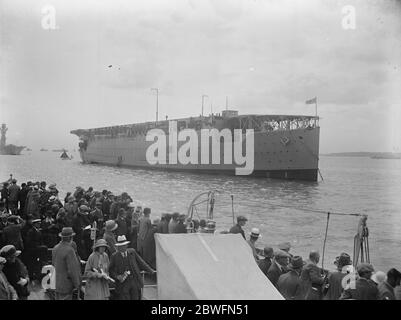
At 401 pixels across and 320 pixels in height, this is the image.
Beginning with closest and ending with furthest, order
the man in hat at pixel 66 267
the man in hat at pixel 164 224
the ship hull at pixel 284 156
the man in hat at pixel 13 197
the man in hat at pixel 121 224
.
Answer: the man in hat at pixel 66 267 → the man in hat at pixel 164 224 → the man in hat at pixel 121 224 → the man in hat at pixel 13 197 → the ship hull at pixel 284 156

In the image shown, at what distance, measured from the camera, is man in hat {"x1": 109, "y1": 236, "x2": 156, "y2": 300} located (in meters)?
4.51

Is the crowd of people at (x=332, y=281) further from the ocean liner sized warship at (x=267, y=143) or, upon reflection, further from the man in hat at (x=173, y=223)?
the ocean liner sized warship at (x=267, y=143)

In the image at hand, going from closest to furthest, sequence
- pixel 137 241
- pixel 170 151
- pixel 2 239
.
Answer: pixel 2 239, pixel 137 241, pixel 170 151

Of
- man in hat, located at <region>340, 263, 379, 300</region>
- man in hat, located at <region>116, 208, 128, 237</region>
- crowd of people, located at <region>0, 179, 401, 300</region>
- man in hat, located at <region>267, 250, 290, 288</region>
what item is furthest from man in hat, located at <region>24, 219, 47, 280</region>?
man in hat, located at <region>340, 263, 379, 300</region>

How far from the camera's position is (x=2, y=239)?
550 centimetres

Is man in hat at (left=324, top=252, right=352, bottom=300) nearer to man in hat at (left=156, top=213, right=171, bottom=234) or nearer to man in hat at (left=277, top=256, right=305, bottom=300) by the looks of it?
man in hat at (left=277, top=256, right=305, bottom=300)

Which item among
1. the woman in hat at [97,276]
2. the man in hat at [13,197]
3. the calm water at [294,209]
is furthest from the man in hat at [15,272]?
the calm water at [294,209]

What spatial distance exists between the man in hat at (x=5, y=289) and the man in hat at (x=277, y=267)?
2.59 m

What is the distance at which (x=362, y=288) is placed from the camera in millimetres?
3904

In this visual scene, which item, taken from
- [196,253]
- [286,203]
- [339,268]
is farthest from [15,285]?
[286,203]

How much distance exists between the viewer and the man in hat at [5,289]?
13.2ft

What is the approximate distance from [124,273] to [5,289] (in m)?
1.13

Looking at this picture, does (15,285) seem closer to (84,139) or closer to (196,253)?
(196,253)

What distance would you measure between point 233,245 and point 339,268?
1.13 m
